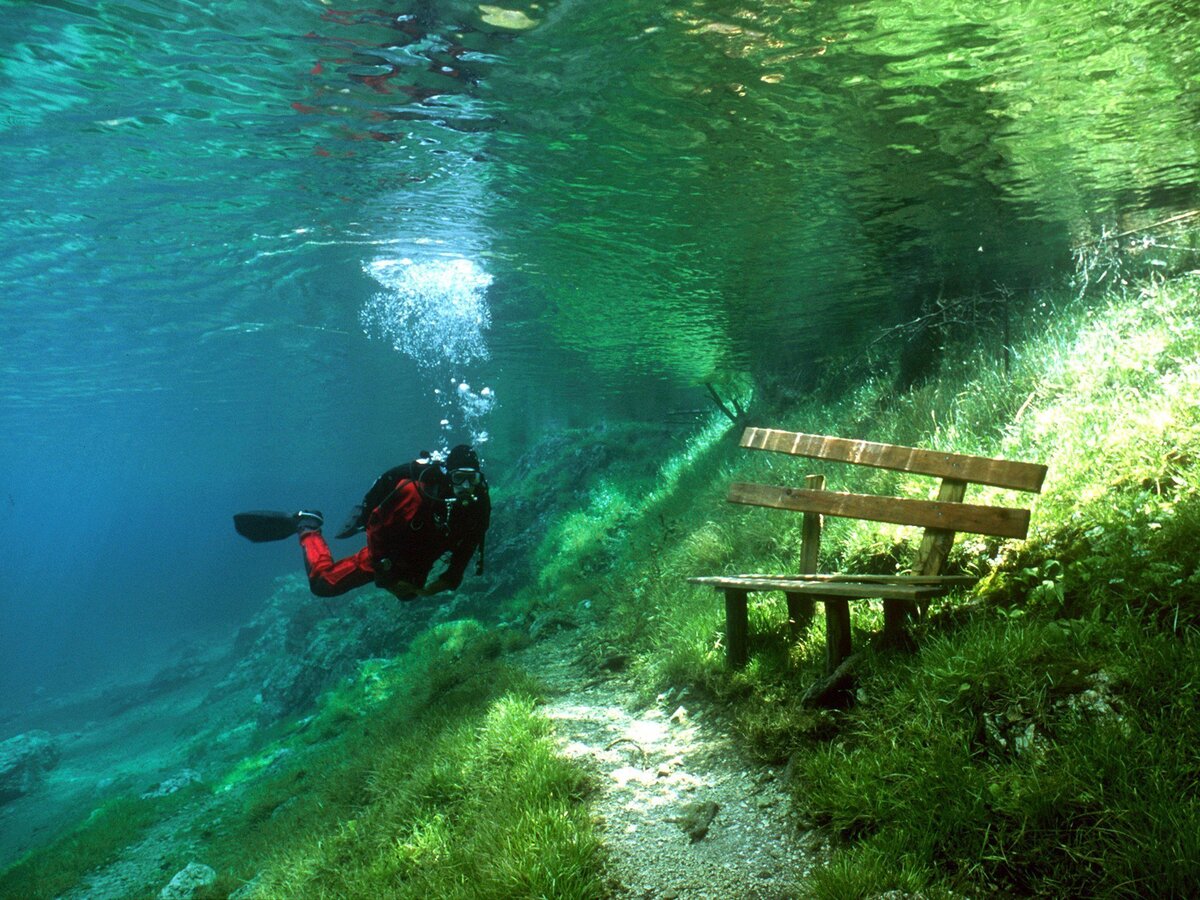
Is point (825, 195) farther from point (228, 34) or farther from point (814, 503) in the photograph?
point (228, 34)

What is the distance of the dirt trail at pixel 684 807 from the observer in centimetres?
345

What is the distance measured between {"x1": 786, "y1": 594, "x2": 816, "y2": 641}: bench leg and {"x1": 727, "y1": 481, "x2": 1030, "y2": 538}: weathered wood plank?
0.81m

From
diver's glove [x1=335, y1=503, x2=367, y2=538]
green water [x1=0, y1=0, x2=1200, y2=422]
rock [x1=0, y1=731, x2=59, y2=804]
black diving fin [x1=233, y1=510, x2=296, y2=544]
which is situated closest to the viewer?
green water [x1=0, y1=0, x2=1200, y2=422]

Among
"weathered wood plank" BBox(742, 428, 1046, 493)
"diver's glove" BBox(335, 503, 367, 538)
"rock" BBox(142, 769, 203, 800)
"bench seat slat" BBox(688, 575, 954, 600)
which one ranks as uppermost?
"weathered wood plank" BBox(742, 428, 1046, 493)

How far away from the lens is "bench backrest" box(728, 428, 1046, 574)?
3971 mm

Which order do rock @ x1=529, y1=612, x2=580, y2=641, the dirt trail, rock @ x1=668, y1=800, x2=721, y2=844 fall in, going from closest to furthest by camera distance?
the dirt trail, rock @ x1=668, y1=800, x2=721, y2=844, rock @ x1=529, y1=612, x2=580, y2=641

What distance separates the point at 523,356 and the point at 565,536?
1260 cm

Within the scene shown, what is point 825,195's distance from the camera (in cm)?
1055

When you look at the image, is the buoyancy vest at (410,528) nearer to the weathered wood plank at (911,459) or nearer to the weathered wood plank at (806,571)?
the weathered wood plank at (911,459)

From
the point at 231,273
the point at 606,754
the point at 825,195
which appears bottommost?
the point at 606,754

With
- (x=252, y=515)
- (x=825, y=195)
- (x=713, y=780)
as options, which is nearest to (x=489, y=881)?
(x=713, y=780)

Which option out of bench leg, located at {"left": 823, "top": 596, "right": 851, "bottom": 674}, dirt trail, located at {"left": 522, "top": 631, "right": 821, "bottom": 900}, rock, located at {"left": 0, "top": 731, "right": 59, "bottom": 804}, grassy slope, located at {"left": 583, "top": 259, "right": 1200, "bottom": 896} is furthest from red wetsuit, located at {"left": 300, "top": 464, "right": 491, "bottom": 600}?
rock, located at {"left": 0, "top": 731, "right": 59, "bottom": 804}

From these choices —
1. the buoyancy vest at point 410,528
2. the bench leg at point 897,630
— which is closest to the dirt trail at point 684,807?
the bench leg at point 897,630

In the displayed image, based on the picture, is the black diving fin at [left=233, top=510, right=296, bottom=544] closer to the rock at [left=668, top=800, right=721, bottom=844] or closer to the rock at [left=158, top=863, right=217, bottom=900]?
the rock at [left=158, top=863, right=217, bottom=900]
